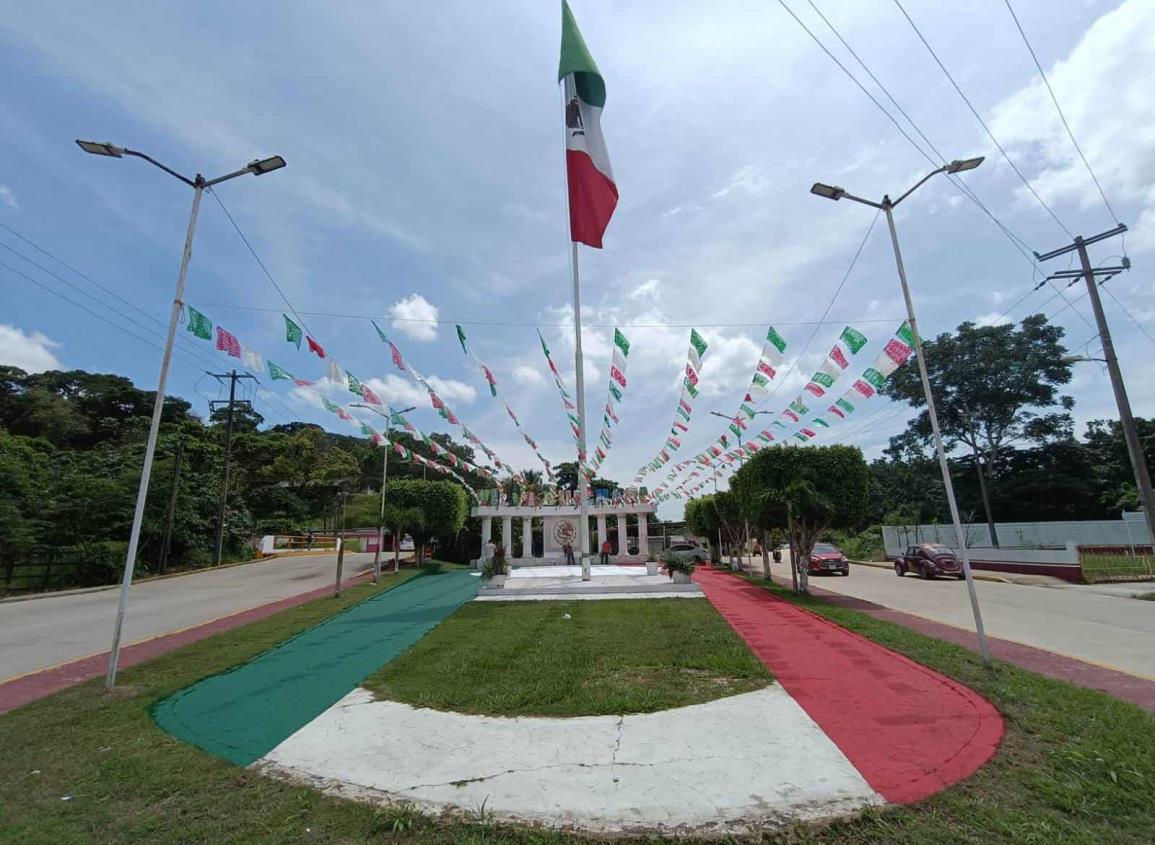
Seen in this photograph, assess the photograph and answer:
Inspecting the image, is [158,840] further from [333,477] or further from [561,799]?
[333,477]

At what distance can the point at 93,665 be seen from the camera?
30.6 feet

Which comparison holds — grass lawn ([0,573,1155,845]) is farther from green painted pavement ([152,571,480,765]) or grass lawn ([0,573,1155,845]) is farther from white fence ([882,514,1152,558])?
white fence ([882,514,1152,558])

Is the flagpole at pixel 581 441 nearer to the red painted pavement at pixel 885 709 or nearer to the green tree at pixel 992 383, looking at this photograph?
the red painted pavement at pixel 885 709

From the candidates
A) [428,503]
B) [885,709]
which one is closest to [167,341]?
[885,709]

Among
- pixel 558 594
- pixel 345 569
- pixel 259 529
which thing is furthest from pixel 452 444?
pixel 558 594

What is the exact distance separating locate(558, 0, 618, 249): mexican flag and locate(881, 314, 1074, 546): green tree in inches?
1241

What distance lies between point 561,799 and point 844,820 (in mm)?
1900

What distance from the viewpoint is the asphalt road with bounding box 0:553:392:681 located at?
10734 millimetres

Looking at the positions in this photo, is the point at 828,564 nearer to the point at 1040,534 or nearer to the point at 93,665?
the point at 1040,534

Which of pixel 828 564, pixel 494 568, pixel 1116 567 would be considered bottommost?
pixel 1116 567

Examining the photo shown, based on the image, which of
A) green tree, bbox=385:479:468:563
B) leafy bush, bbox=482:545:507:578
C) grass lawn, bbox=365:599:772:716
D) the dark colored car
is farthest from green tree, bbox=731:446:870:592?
green tree, bbox=385:479:468:563

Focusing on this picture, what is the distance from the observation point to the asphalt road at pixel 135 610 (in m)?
10.7

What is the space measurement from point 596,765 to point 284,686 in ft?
16.0

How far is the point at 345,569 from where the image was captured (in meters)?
28.2
